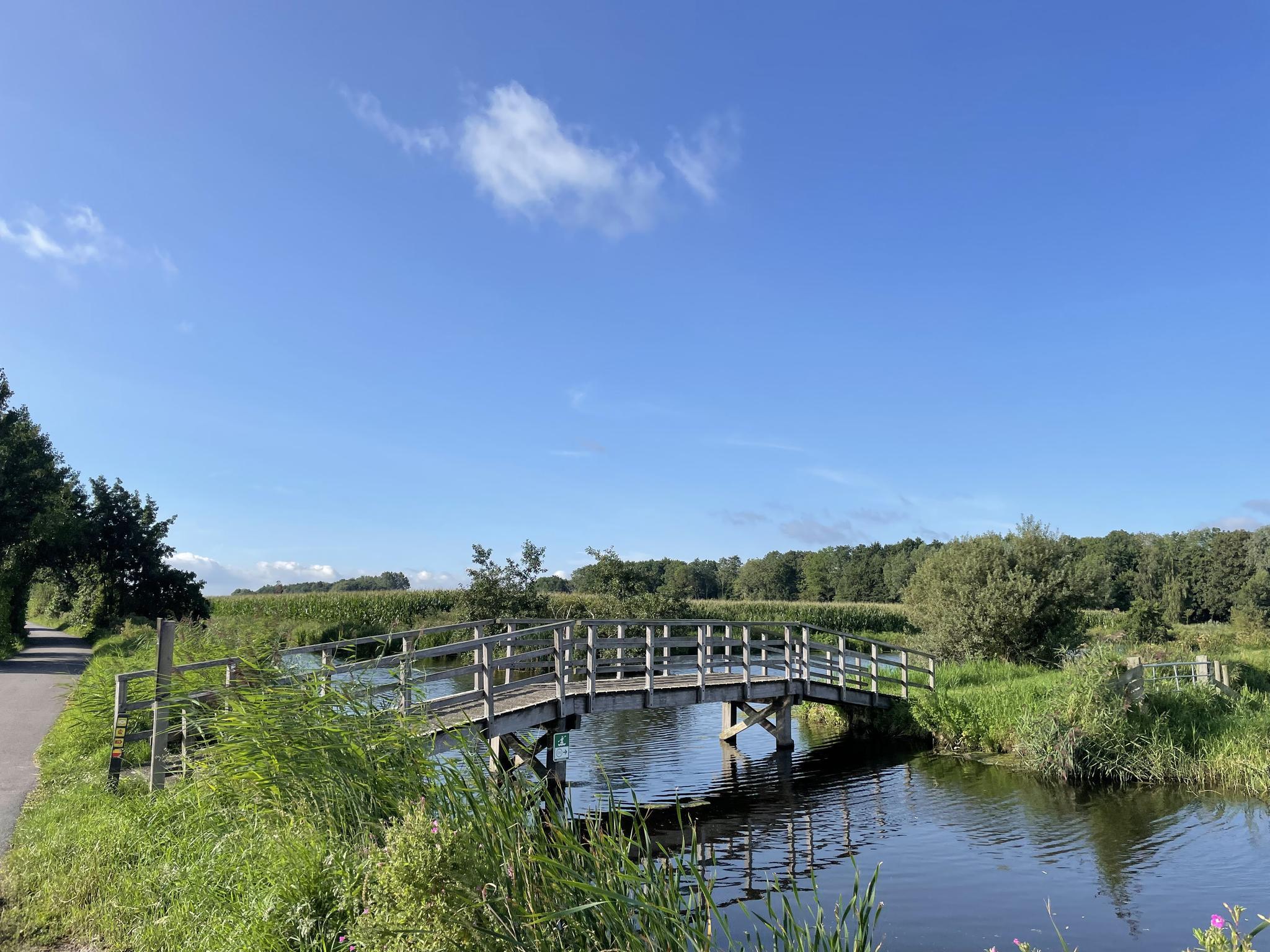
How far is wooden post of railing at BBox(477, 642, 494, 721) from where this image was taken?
12.4m

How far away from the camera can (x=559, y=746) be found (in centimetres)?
1367

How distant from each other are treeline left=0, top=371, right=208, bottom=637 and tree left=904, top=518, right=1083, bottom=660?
1392 inches

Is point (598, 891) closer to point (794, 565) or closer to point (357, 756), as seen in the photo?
point (357, 756)

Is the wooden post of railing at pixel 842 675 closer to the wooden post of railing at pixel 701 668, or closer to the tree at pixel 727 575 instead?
the wooden post of railing at pixel 701 668

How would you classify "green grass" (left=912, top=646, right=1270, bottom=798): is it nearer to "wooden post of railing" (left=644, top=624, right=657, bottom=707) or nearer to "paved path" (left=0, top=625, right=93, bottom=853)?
"wooden post of railing" (left=644, top=624, right=657, bottom=707)

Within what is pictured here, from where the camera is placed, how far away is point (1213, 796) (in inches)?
574

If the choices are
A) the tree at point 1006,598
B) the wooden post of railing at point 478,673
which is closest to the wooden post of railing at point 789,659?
the wooden post of railing at point 478,673

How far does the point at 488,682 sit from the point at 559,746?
202 centimetres

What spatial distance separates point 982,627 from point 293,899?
25.7m

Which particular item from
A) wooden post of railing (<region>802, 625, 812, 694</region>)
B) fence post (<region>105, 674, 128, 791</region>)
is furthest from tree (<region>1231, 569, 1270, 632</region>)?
fence post (<region>105, 674, 128, 791</region>)

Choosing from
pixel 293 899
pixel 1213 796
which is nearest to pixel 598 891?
pixel 293 899

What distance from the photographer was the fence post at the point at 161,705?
29.6ft

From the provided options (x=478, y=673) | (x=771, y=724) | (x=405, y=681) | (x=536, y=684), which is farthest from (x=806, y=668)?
(x=405, y=681)

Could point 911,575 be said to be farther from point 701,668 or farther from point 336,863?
point 336,863
